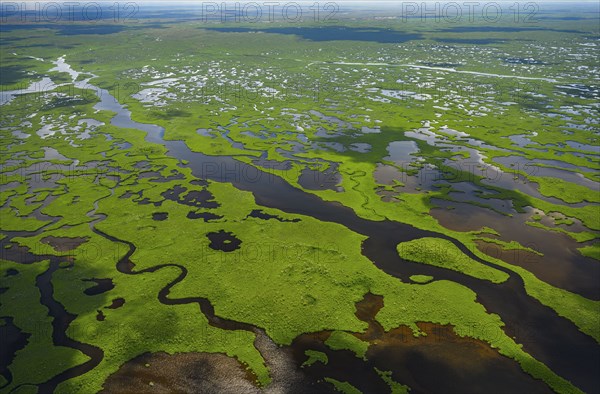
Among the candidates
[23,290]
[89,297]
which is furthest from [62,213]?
[89,297]

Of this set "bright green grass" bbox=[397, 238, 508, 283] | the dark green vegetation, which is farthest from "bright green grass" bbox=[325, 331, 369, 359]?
"bright green grass" bbox=[397, 238, 508, 283]

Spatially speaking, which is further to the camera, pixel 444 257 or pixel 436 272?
pixel 444 257

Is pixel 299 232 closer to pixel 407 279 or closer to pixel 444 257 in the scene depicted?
pixel 407 279

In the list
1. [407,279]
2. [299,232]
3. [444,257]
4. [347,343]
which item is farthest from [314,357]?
[444,257]

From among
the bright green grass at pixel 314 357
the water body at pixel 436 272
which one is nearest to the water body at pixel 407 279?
the water body at pixel 436 272

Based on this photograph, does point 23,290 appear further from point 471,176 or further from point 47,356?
point 471,176

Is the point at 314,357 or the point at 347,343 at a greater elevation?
the point at 347,343

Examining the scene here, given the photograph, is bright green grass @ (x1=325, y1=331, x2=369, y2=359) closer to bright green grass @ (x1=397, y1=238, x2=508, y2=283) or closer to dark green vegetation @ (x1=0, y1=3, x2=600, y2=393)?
dark green vegetation @ (x1=0, y1=3, x2=600, y2=393)

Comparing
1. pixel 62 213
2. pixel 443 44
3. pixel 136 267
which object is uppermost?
pixel 443 44

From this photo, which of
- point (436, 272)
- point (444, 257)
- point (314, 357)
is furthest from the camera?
point (444, 257)
